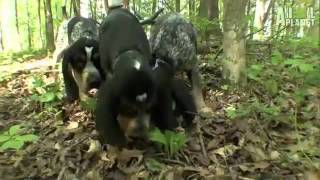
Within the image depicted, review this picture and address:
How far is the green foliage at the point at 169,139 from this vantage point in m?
4.14

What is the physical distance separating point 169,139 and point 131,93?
0.57 m

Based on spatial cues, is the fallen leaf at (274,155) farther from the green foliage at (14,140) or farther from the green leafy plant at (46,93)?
the green leafy plant at (46,93)

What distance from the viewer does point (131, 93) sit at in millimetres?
3924

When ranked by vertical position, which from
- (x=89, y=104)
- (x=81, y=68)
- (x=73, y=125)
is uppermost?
(x=81, y=68)

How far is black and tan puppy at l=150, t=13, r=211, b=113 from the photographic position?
17.5 feet

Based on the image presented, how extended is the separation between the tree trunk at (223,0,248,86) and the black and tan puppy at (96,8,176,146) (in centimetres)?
116

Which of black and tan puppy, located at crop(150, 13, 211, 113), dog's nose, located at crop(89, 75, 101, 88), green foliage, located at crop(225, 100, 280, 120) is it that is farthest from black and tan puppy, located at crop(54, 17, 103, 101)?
green foliage, located at crop(225, 100, 280, 120)


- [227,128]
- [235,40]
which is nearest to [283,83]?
[235,40]

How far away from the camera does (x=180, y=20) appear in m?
5.61

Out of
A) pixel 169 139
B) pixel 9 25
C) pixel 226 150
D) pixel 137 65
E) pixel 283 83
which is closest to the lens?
pixel 137 65

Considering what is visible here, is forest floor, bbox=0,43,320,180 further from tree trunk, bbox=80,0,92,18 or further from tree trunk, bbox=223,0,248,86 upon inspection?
tree trunk, bbox=80,0,92,18

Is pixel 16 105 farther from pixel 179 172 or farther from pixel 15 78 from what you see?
pixel 179 172

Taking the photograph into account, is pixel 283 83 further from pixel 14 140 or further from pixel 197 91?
pixel 14 140

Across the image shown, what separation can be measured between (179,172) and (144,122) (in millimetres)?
540
